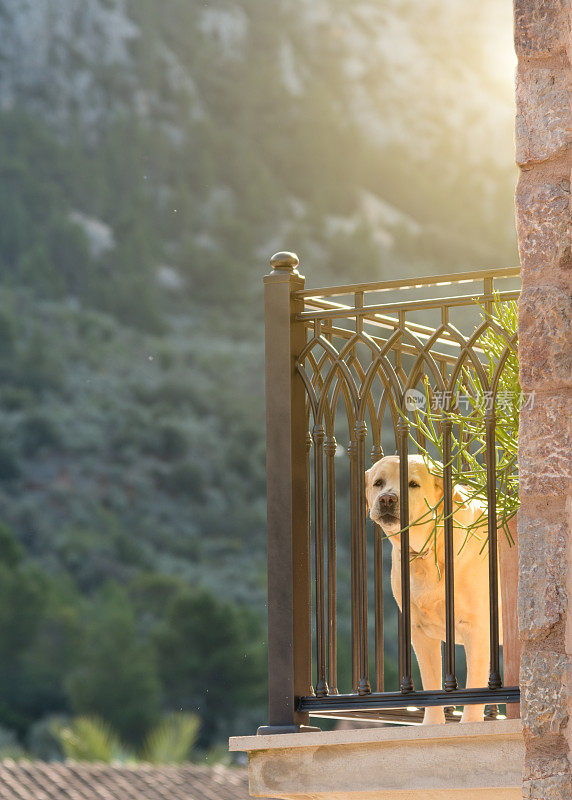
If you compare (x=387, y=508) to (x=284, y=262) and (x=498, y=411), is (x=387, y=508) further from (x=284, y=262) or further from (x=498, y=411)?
(x=284, y=262)

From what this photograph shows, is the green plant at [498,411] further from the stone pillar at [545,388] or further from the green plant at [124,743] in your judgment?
the green plant at [124,743]

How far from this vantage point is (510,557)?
12.0 feet

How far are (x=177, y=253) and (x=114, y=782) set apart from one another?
2658 cm

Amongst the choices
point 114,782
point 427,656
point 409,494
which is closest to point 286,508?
point 409,494

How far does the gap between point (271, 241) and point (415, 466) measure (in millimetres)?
39850

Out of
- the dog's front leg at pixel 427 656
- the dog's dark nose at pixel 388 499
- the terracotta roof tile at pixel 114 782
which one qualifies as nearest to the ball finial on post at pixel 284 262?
the dog's dark nose at pixel 388 499

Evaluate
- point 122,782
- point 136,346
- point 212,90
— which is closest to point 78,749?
point 122,782

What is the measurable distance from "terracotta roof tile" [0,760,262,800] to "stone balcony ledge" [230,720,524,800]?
13.5m

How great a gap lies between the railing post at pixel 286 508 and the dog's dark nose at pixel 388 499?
9.0 inches

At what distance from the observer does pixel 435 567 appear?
13.1ft

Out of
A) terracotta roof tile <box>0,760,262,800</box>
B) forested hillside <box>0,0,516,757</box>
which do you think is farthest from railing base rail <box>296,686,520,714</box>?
forested hillside <box>0,0,516,757</box>

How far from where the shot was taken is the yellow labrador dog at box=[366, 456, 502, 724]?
396 centimetres

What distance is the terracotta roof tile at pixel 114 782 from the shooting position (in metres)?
16.8

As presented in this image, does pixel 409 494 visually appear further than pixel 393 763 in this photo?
Yes
